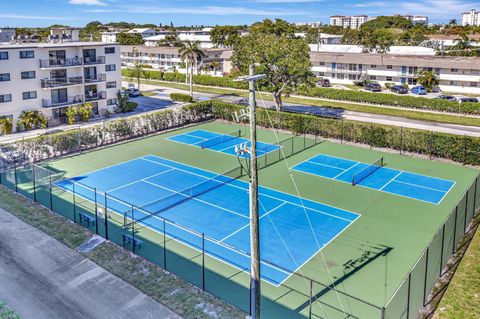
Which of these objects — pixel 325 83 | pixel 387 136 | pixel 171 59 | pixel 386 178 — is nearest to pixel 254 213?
pixel 386 178

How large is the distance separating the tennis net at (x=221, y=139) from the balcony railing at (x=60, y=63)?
18305 millimetres

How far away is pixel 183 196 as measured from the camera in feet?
91.5

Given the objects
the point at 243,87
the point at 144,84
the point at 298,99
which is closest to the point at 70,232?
the point at 298,99

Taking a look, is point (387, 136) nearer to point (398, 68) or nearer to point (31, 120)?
point (31, 120)

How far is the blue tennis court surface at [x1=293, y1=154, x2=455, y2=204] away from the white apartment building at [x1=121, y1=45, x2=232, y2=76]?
5628 cm

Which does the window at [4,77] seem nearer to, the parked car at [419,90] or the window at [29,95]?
the window at [29,95]

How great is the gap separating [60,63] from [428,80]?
51.3 metres

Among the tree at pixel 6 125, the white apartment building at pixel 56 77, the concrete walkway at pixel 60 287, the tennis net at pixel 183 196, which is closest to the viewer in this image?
the concrete walkway at pixel 60 287

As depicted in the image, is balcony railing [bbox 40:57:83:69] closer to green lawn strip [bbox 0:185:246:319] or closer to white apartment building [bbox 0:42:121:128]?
white apartment building [bbox 0:42:121:128]

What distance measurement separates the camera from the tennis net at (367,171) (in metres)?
30.9

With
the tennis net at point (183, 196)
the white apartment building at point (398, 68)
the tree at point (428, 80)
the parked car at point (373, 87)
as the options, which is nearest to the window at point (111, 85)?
the tennis net at point (183, 196)

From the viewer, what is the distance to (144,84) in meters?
81.8

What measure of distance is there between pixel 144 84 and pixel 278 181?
2228 inches

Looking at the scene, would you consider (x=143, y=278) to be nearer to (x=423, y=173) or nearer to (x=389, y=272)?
(x=389, y=272)
